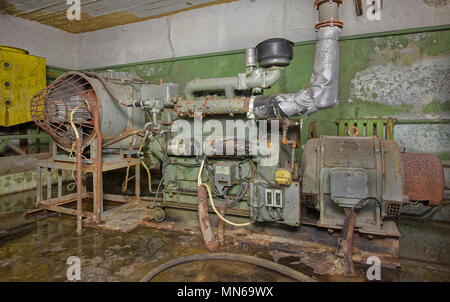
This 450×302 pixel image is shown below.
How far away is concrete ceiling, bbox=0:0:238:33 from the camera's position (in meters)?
4.32

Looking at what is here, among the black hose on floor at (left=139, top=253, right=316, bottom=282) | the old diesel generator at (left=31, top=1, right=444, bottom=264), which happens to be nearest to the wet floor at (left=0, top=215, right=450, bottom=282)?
the black hose on floor at (left=139, top=253, right=316, bottom=282)

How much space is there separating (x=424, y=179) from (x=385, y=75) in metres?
1.92

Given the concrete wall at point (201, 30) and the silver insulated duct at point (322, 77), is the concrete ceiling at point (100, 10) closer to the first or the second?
the concrete wall at point (201, 30)

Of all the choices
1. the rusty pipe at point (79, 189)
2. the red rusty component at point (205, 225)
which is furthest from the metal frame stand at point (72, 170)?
the red rusty component at point (205, 225)

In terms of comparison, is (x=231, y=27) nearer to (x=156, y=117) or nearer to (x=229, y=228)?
(x=156, y=117)

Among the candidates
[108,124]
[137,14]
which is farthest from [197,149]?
[137,14]

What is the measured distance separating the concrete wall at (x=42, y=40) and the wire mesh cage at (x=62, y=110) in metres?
2.86

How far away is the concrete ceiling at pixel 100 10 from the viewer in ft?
14.2

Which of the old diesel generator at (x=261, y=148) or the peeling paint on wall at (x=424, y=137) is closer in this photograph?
the old diesel generator at (x=261, y=148)

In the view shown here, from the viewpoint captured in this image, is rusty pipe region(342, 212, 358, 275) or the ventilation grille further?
the ventilation grille

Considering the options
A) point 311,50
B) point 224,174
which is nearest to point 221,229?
point 224,174

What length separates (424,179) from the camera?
2.11 metres

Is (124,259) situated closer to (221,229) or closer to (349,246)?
(221,229)

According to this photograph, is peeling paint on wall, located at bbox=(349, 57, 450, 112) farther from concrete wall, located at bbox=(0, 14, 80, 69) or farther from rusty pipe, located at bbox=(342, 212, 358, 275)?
concrete wall, located at bbox=(0, 14, 80, 69)
